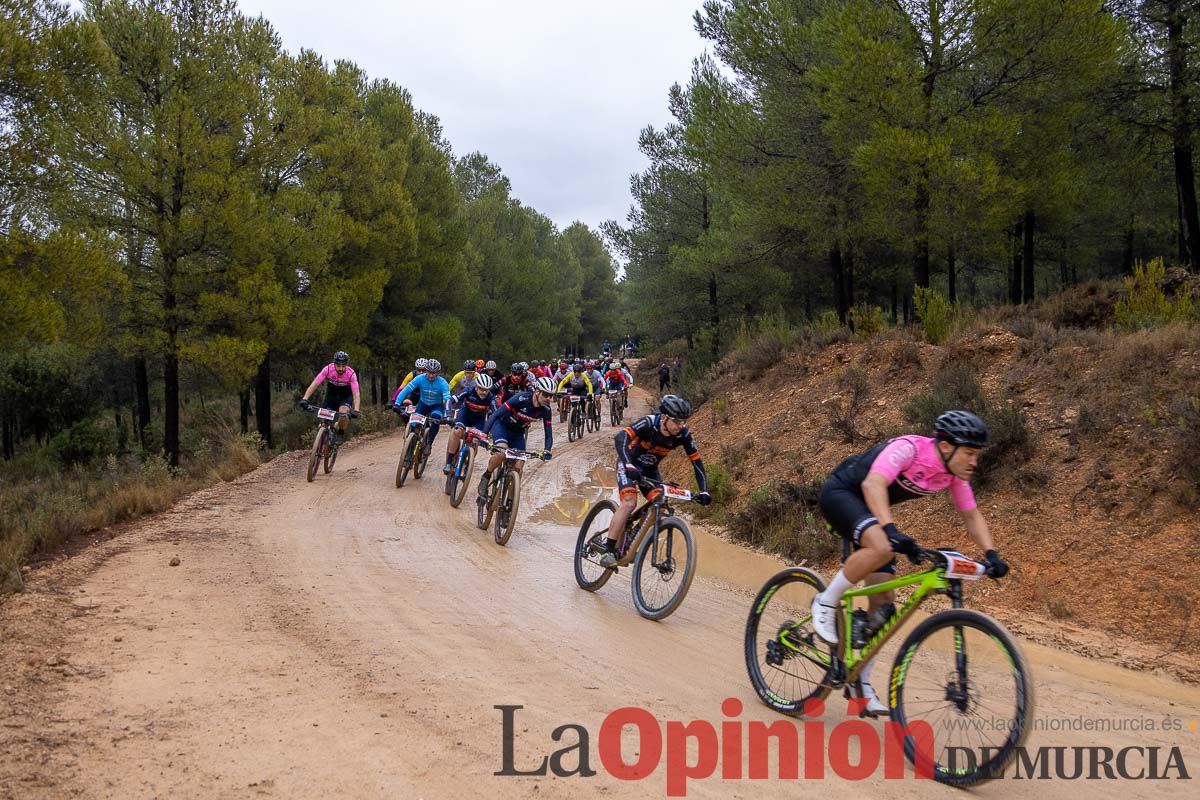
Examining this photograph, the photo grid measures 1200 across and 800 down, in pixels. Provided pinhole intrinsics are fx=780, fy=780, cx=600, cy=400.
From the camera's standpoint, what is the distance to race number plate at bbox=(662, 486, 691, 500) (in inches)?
275

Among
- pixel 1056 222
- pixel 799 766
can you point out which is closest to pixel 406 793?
pixel 799 766

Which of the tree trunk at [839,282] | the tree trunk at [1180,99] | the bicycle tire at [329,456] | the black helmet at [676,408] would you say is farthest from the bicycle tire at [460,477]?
the tree trunk at [1180,99]

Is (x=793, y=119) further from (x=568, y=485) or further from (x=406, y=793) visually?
(x=406, y=793)

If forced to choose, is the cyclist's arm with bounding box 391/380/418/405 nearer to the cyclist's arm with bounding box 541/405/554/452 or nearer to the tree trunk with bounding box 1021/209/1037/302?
the cyclist's arm with bounding box 541/405/554/452

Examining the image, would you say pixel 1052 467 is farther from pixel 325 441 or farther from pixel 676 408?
Result: pixel 325 441

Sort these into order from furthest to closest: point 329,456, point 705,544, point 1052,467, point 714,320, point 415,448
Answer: point 714,320 → point 329,456 → point 415,448 → point 705,544 → point 1052,467

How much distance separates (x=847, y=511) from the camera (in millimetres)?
4672

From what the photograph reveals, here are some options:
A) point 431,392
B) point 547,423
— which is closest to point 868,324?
point 547,423

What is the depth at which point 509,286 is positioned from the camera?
40.7 metres

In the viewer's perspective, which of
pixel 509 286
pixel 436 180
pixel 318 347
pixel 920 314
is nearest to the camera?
pixel 920 314

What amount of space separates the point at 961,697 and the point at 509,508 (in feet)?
22.1

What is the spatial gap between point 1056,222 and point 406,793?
28822mm

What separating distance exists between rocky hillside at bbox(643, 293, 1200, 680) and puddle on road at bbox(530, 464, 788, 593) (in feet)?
1.28

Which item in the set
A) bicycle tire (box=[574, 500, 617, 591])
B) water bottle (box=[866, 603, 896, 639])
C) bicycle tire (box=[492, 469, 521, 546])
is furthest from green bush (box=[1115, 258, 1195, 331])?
bicycle tire (box=[492, 469, 521, 546])
